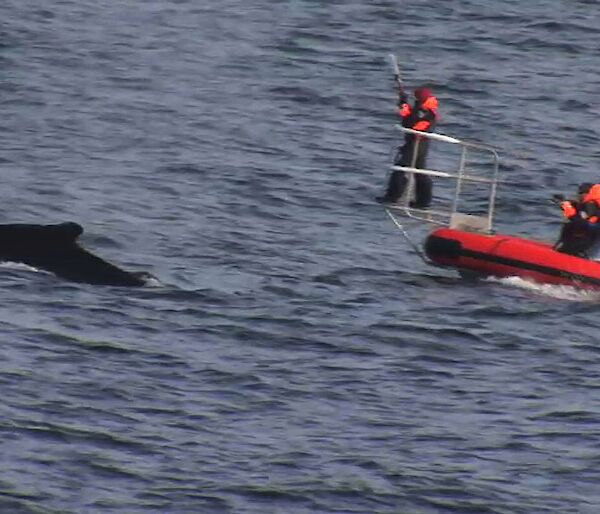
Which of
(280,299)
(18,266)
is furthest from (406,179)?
(18,266)

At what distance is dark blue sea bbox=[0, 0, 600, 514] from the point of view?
61.9 feet

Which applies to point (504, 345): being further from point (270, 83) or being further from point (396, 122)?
point (270, 83)

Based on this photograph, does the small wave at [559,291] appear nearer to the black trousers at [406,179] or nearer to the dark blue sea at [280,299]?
the dark blue sea at [280,299]

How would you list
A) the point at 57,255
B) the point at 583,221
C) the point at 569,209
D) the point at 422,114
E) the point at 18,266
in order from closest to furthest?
the point at 57,255
the point at 18,266
the point at 569,209
the point at 583,221
the point at 422,114

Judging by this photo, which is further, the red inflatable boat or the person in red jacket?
the person in red jacket

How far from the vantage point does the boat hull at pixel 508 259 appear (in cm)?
2594

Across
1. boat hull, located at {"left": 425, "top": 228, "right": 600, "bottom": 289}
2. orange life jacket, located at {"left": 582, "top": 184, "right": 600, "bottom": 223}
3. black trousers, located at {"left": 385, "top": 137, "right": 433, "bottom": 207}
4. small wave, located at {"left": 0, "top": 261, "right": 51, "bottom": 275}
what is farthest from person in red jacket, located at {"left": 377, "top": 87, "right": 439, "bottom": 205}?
small wave, located at {"left": 0, "top": 261, "right": 51, "bottom": 275}

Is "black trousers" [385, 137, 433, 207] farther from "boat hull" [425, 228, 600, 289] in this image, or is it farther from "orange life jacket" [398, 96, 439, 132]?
"boat hull" [425, 228, 600, 289]

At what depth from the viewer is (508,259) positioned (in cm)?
2614

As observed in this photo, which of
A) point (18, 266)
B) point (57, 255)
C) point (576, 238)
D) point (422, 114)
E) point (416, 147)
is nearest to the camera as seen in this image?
point (57, 255)

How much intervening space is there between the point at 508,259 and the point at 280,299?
3.19 meters

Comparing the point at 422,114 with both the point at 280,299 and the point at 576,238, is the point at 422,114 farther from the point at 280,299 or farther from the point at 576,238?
the point at 280,299

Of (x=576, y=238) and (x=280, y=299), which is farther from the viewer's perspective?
(x=576, y=238)

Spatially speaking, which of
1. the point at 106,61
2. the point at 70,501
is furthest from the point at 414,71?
the point at 70,501
